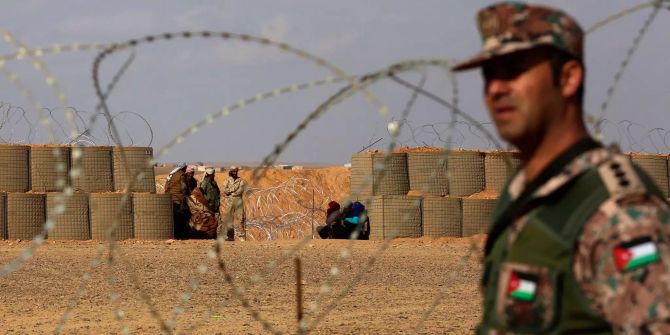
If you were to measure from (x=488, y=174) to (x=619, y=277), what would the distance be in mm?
17619

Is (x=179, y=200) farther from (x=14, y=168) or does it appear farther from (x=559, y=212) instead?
(x=559, y=212)

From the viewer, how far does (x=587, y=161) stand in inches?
80.8

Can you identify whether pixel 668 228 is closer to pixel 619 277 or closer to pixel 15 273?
pixel 619 277

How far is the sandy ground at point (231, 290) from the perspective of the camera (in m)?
9.43

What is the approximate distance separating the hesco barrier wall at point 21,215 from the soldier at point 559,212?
16.9m

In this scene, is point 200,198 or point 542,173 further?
point 200,198

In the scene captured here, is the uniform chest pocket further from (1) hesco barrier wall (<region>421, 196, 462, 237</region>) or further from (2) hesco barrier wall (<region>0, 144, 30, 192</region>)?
(2) hesco barrier wall (<region>0, 144, 30, 192</region>)

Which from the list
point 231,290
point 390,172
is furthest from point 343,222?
point 231,290

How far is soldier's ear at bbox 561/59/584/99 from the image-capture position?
6.88 ft

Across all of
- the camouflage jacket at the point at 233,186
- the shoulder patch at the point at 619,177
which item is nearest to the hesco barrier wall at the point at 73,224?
the camouflage jacket at the point at 233,186

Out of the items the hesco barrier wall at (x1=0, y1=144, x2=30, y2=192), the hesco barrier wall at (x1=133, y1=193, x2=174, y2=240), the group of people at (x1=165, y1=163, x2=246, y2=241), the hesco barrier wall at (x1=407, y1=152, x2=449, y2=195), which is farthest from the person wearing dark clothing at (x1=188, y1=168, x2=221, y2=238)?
the hesco barrier wall at (x1=407, y1=152, x2=449, y2=195)

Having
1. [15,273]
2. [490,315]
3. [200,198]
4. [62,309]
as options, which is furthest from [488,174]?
[490,315]

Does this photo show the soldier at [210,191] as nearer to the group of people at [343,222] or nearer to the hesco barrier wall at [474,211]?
the group of people at [343,222]

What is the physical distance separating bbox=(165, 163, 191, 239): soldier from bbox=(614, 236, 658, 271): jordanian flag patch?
17.2 m
